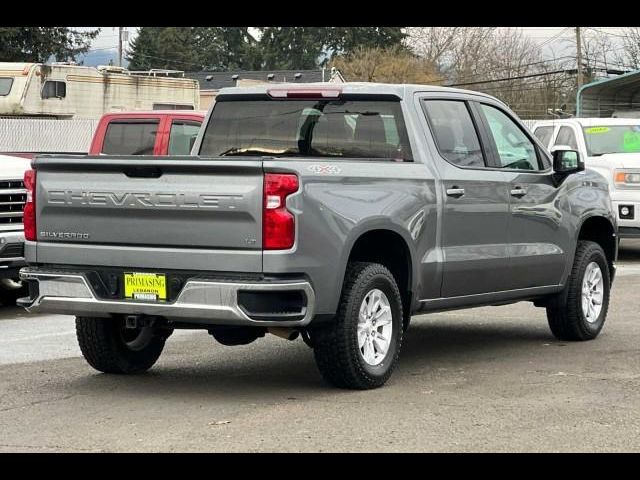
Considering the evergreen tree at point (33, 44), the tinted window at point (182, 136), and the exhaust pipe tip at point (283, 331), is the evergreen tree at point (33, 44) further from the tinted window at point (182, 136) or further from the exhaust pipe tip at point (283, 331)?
the exhaust pipe tip at point (283, 331)

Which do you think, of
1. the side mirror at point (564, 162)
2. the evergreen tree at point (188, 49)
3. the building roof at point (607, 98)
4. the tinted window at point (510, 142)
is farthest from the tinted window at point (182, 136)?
the evergreen tree at point (188, 49)

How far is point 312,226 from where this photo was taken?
725cm

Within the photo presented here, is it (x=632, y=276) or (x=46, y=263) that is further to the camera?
(x=632, y=276)

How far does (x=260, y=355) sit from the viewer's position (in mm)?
9492

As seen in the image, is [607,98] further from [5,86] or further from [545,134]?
[5,86]

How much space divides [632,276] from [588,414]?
859cm

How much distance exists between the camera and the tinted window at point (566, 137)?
18.2m

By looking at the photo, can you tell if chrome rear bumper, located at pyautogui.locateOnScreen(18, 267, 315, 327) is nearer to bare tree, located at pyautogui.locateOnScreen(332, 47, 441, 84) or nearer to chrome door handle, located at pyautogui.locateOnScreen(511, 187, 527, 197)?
chrome door handle, located at pyautogui.locateOnScreen(511, 187, 527, 197)

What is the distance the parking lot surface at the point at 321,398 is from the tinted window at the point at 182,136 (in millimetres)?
4031

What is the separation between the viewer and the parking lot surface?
21.0 ft
